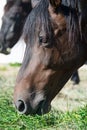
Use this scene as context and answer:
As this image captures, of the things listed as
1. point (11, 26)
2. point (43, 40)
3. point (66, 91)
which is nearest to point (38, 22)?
point (43, 40)

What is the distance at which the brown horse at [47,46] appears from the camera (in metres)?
3.96

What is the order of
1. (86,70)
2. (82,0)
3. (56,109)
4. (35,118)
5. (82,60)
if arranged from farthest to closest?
(86,70) < (56,109) < (35,118) < (82,60) < (82,0)

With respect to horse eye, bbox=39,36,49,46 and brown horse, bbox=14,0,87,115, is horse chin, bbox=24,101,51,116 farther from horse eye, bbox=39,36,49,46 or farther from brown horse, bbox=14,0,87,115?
horse eye, bbox=39,36,49,46

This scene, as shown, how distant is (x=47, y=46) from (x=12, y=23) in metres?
3.85

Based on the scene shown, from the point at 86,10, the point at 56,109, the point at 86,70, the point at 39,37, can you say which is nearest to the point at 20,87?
the point at 39,37

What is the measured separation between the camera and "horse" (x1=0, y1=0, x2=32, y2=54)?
769 centimetres

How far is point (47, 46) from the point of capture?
157 inches

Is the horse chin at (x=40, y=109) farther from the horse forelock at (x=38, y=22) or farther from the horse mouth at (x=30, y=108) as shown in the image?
the horse forelock at (x=38, y=22)

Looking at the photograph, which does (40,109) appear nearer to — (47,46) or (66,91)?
(47,46)

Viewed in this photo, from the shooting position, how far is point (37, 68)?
400 cm

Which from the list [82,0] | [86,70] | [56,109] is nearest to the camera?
[82,0]

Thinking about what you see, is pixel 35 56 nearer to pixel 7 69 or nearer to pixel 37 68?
pixel 37 68

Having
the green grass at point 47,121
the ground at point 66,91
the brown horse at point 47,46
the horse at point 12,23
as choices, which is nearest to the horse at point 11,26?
the horse at point 12,23

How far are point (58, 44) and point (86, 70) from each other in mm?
4398
